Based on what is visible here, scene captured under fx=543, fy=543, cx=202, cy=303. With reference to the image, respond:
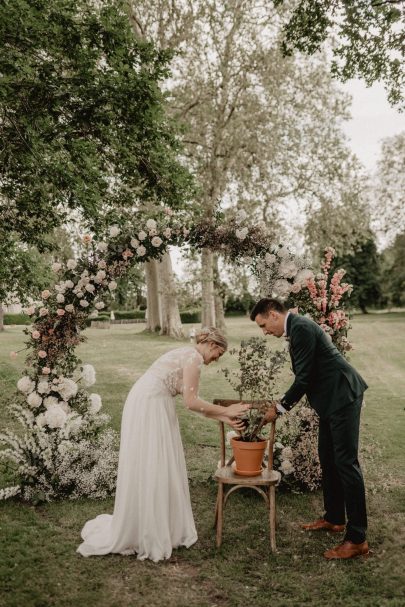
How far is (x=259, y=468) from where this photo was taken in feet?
16.4

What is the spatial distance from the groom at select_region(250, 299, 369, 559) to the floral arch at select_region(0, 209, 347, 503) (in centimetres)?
125

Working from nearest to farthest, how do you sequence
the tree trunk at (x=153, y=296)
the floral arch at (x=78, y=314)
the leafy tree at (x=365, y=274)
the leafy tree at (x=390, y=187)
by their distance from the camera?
the floral arch at (x=78, y=314) → the tree trunk at (x=153, y=296) → the leafy tree at (x=390, y=187) → the leafy tree at (x=365, y=274)

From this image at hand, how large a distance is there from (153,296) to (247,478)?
2271cm

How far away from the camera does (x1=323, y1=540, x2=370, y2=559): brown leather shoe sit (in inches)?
186

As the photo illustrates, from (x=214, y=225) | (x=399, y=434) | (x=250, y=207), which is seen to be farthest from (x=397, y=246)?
(x=214, y=225)

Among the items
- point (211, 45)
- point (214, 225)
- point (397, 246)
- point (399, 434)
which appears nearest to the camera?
point (214, 225)

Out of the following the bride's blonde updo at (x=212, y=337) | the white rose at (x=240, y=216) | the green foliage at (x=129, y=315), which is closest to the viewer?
the bride's blonde updo at (x=212, y=337)

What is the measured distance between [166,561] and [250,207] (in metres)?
18.7

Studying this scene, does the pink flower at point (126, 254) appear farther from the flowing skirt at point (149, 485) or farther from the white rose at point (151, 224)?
the flowing skirt at point (149, 485)

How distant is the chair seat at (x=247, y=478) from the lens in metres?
4.83

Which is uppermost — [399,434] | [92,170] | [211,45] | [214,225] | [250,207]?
[211,45]

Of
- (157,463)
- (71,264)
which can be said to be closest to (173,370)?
(157,463)

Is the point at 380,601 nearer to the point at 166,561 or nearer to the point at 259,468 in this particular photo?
the point at 259,468

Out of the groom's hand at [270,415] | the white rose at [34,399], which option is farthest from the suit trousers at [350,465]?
the white rose at [34,399]
